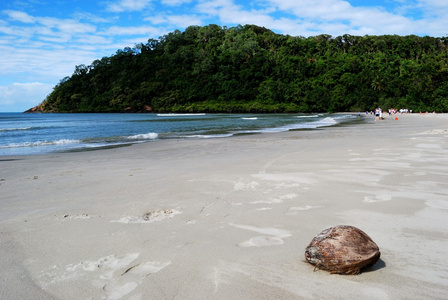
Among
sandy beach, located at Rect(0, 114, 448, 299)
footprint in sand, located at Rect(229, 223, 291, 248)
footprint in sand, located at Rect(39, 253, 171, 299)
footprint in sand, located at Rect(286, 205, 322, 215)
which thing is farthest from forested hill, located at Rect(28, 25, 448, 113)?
footprint in sand, located at Rect(39, 253, 171, 299)

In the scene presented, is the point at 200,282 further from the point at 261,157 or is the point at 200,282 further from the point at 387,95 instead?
the point at 387,95

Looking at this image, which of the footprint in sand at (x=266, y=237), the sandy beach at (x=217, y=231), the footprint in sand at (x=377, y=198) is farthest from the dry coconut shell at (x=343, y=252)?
the footprint in sand at (x=377, y=198)

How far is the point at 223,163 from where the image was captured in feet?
29.6

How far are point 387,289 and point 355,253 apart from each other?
0.36 metres

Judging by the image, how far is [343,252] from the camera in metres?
2.85

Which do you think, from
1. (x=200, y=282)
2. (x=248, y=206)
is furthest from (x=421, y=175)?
(x=200, y=282)

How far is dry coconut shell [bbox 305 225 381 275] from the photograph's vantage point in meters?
2.83

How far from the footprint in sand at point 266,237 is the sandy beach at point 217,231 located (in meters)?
0.02

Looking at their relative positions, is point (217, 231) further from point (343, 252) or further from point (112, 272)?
point (343, 252)

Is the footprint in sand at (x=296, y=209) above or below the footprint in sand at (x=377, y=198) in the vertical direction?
above

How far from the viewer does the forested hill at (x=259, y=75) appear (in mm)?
85938

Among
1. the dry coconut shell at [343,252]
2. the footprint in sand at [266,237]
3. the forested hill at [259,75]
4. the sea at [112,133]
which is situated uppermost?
the forested hill at [259,75]

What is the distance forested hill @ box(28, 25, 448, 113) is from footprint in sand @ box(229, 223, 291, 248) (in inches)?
2961

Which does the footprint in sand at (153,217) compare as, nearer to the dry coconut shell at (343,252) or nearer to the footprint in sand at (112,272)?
the footprint in sand at (112,272)
